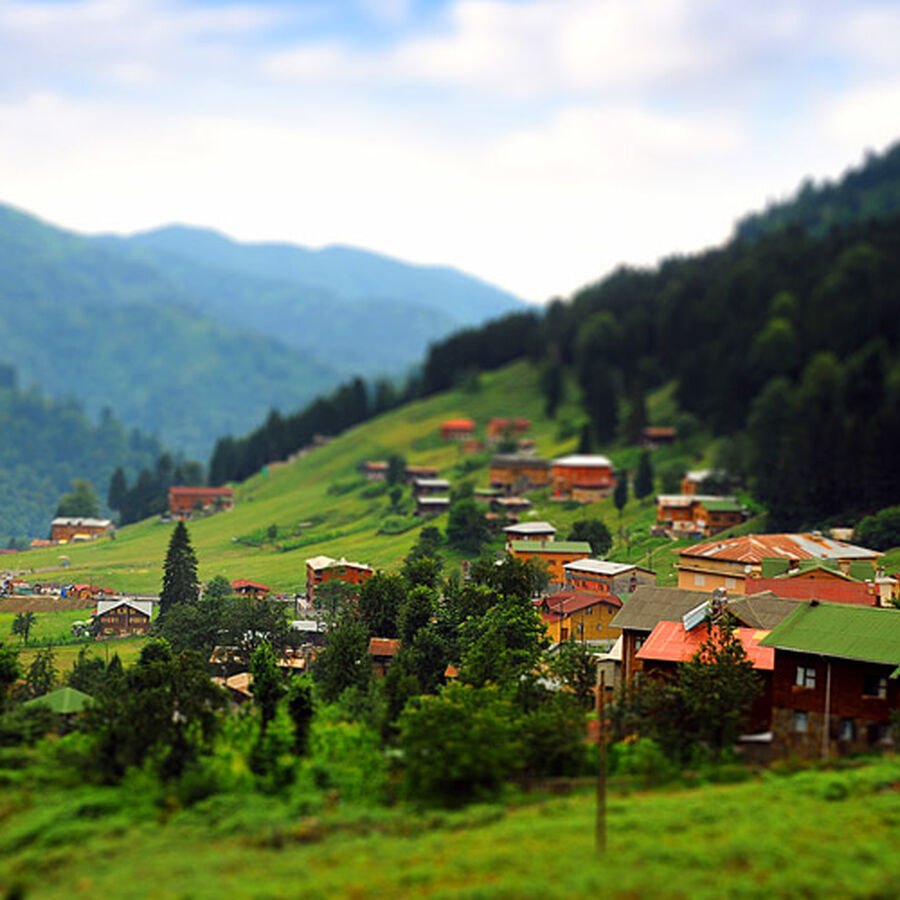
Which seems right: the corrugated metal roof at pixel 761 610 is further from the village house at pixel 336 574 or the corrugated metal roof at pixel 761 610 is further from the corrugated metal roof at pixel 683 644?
the village house at pixel 336 574

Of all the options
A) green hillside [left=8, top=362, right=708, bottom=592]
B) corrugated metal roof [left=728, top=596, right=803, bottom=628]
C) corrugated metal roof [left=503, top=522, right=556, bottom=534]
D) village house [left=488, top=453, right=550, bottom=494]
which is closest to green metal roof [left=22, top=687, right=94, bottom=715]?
corrugated metal roof [left=728, top=596, right=803, bottom=628]

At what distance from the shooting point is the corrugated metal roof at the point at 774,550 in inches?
2242

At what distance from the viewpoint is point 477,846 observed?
22.2m

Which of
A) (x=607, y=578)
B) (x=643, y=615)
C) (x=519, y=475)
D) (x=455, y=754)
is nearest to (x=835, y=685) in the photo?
(x=643, y=615)

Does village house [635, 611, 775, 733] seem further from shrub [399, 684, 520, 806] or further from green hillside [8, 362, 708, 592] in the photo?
green hillside [8, 362, 708, 592]

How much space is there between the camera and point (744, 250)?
513 feet

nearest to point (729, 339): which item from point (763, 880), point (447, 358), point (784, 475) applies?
point (784, 475)

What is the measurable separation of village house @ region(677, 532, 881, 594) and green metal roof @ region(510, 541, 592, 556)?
11874mm

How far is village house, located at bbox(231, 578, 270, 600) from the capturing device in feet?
221

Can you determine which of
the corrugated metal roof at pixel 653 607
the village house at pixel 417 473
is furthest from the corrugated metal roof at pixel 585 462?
the corrugated metal roof at pixel 653 607

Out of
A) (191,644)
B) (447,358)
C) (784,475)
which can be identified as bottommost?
(191,644)

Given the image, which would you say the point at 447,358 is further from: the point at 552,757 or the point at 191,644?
the point at 552,757

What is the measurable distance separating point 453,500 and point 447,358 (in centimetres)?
6834

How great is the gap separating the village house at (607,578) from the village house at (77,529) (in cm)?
4550
